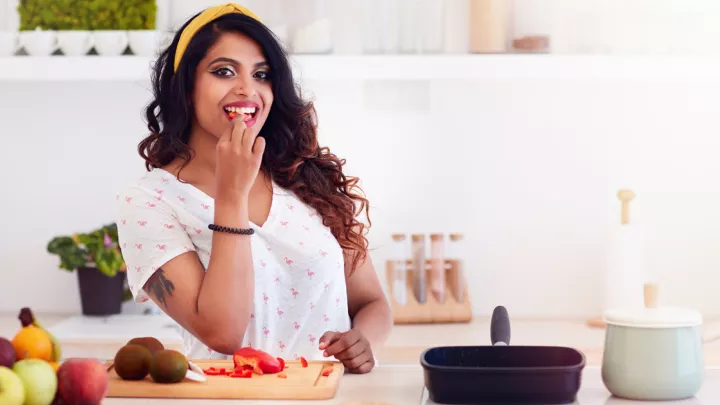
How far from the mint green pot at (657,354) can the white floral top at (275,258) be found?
26.3 inches

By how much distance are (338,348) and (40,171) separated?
196 centimetres

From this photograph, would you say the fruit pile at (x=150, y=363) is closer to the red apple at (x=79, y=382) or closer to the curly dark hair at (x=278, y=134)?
the red apple at (x=79, y=382)

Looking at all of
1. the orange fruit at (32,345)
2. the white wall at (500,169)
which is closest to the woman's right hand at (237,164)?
the orange fruit at (32,345)

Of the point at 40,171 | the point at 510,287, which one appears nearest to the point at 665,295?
the point at 510,287

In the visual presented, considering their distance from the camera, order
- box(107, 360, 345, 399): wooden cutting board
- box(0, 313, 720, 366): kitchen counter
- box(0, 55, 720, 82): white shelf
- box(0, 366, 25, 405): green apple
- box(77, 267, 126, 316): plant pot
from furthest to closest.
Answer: box(77, 267, 126, 316): plant pot
box(0, 55, 720, 82): white shelf
box(0, 313, 720, 366): kitchen counter
box(107, 360, 345, 399): wooden cutting board
box(0, 366, 25, 405): green apple

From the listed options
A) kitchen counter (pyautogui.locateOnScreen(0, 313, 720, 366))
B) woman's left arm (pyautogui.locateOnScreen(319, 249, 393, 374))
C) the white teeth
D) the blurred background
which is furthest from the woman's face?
the blurred background

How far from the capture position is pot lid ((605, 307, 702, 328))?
1323 mm

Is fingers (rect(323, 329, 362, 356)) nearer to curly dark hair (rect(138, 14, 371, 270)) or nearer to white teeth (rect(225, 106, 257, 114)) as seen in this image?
curly dark hair (rect(138, 14, 371, 270))

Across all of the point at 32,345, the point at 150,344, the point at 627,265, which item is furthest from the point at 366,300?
the point at 627,265

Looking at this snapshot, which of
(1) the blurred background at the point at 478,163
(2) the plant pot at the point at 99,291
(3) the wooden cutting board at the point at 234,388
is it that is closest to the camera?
(3) the wooden cutting board at the point at 234,388

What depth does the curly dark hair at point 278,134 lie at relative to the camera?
73.9 inches

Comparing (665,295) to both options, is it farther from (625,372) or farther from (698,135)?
(625,372)

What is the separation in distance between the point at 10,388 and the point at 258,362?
17.7 inches

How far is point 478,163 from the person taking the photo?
318cm
